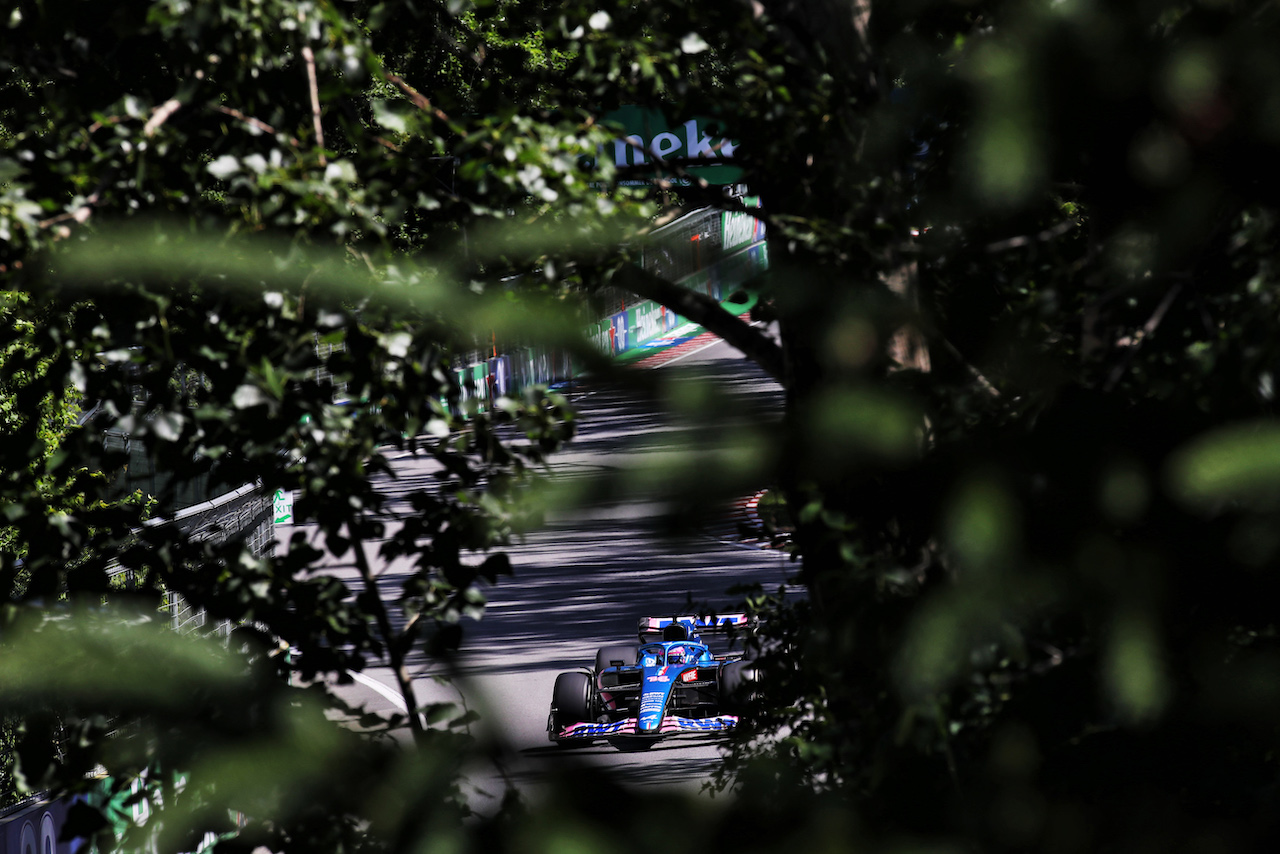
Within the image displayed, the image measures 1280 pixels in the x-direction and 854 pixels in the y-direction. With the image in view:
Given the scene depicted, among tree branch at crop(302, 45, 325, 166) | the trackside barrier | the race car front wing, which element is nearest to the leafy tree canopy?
the trackside barrier

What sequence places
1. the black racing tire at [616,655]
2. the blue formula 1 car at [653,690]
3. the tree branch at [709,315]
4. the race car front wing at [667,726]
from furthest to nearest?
the black racing tire at [616,655] < the blue formula 1 car at [653,690] < the race car front wing at [667,726] < the tree branch at [709,315]

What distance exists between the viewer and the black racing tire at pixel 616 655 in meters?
11.5

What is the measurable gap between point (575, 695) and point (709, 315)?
880cm

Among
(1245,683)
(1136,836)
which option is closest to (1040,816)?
(1136,836)

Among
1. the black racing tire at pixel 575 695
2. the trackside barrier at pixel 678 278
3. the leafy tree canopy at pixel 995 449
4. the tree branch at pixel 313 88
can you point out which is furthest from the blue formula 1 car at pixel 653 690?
the trackside barrier at pixel 678 278

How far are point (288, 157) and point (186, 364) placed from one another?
1.43 ft

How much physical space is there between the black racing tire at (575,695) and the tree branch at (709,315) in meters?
8.45

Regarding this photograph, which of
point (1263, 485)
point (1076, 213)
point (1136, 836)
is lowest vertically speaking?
point (1136, 836)

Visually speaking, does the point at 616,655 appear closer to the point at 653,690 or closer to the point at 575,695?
the point at 653,690

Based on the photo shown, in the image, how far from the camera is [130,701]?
90 centimetres

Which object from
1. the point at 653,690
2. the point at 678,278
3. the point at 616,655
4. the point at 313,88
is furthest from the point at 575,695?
the point at 678,278

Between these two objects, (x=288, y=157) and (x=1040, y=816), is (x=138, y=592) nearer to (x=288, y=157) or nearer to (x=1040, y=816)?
(x=288, y=157)

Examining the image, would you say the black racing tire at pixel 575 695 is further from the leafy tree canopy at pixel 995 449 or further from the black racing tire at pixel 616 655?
the leafy tree canopy at pixel 995 449

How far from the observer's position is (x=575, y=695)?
1032cm
